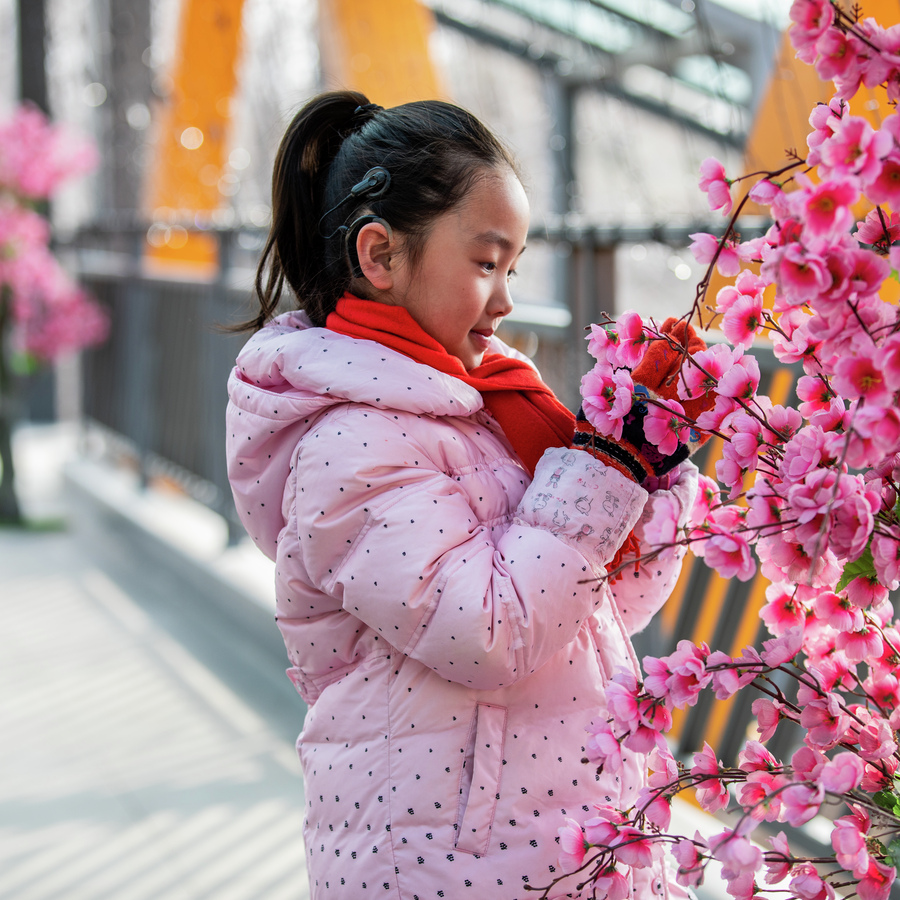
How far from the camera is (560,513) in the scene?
37.3 inches

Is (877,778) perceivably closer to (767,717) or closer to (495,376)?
(767,717)

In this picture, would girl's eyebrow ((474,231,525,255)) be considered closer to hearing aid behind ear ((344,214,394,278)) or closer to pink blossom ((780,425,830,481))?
hearing aid behind ear ((344,214,394,278))

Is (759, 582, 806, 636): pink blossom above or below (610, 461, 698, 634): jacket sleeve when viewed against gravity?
above

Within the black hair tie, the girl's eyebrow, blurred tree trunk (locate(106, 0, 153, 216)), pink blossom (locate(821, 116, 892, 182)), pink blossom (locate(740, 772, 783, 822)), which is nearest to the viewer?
pink blossom (locate(821, 116, 892, 182))

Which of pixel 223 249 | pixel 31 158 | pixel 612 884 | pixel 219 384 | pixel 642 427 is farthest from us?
pixel 31 158

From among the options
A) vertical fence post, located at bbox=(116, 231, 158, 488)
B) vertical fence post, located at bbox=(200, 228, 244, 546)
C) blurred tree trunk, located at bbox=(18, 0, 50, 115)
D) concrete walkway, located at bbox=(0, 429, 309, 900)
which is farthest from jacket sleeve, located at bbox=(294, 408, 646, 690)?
blurred tree trunk, located at bbox=(18, 0, 50, 115)

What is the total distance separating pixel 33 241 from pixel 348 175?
365 centimetres

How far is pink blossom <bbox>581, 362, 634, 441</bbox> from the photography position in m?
0.84

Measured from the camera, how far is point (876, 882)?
737 millimetres

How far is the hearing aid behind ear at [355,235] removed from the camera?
105cm

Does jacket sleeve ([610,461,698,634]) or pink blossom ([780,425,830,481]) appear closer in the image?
pink blossom ([780,425,830,481])

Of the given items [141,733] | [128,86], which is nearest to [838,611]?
[141,733]

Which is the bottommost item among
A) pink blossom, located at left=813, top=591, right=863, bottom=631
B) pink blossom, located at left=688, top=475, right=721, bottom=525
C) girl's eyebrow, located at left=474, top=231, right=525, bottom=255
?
pink blossom, located at left=813, top=591, right=863, bottom=631

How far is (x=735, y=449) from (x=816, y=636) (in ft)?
0.73
